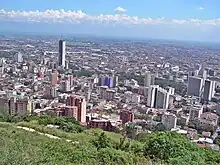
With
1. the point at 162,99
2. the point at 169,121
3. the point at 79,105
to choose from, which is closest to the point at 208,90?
the point at 162,99

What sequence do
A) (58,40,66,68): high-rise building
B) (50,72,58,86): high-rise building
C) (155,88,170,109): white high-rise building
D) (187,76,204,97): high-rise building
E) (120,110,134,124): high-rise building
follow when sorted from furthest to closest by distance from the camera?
(58,40,66,68): high-rise building, (50,72,58,86): high-rise building, (187,76,204,97): high-rise building, (155,88,170,109): white high-rise building, (120,110,134,124): high-rise building

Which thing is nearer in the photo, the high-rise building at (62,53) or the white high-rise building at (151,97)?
the white high-rise building at (151,97)

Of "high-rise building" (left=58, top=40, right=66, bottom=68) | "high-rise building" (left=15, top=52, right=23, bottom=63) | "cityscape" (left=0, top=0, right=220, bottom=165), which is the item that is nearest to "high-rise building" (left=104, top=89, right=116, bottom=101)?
"cityscape" (left=0, top=0, right=220, bottom=165)

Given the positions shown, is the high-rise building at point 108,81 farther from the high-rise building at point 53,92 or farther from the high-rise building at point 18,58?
the high-rise building at point 18,58

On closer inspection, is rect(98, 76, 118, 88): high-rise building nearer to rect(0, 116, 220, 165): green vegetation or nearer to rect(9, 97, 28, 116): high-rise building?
rect(9, 97, 28, 116): high-rise building

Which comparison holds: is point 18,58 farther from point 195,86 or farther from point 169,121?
point 169,121

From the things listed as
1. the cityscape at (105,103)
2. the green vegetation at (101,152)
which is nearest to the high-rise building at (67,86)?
the cityscape at (105,103)

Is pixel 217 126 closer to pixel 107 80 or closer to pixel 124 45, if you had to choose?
pixel 107 80

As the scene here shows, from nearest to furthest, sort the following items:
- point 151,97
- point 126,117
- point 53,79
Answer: point 126,117 < point 151,97 < point 53,79
